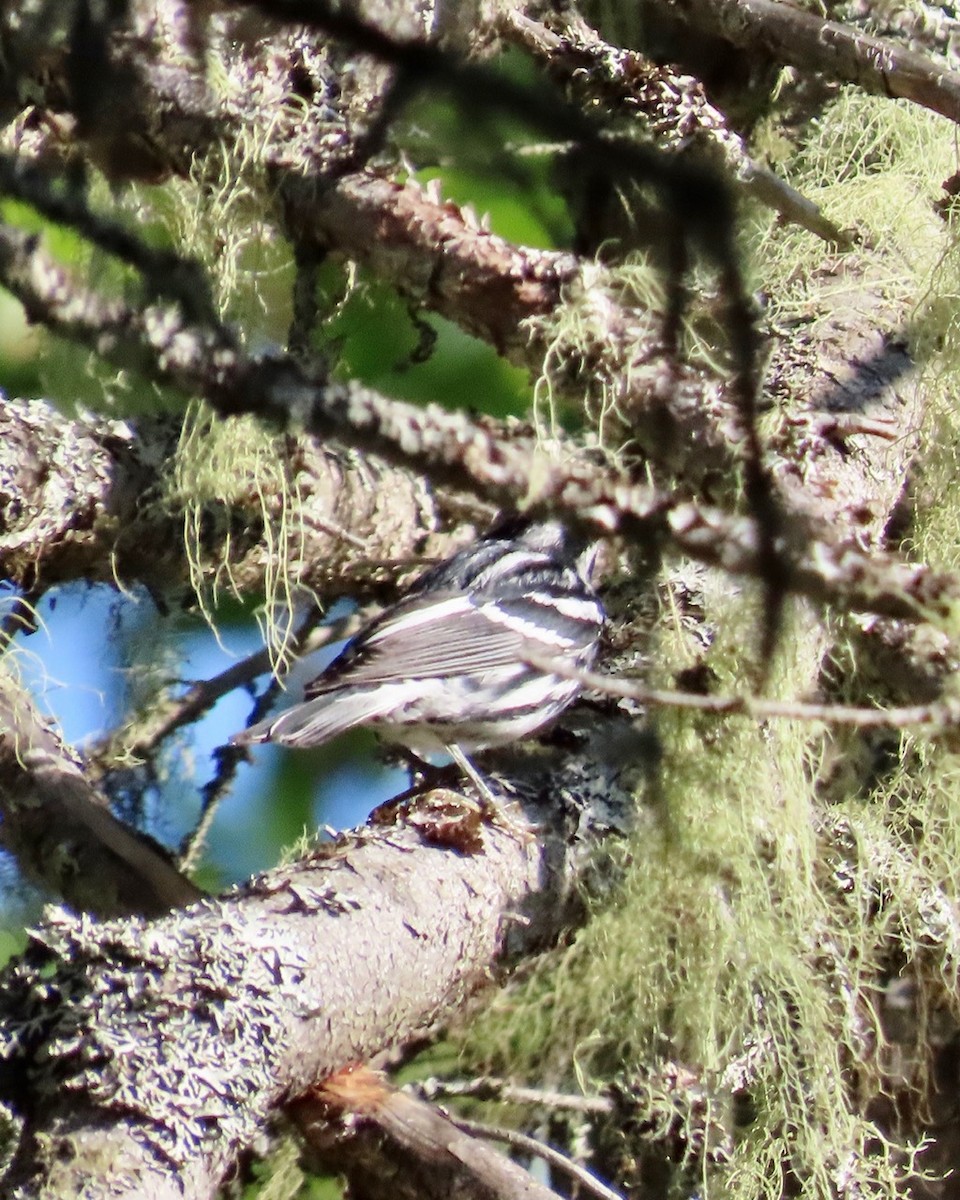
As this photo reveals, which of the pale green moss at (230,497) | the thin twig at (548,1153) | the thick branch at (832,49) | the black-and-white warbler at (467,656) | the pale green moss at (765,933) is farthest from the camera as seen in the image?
the black-and-white warbler at (467,656)

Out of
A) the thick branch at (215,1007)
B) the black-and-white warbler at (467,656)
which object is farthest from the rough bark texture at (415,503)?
the black-and-white warbler at (467,656)

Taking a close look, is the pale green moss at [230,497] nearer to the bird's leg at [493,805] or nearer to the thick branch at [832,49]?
the bird's leg at [493,805]

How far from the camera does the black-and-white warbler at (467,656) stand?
2129 mm

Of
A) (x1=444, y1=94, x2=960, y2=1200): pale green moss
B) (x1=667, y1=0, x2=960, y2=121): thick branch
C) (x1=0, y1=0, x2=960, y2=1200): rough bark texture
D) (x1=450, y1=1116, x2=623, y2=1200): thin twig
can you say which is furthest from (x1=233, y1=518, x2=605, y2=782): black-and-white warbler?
→ (x1=667, y1=0, x2=960, y2=121): thick branch

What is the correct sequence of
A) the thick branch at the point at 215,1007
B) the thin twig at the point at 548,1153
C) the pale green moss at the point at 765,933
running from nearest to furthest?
the thick branch at the point at 215,1007, the thin twig at the point at 548,1153, the pale green moss at the point at 765,933

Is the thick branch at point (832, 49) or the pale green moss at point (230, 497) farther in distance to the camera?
the pale green moss at point (230, 497)

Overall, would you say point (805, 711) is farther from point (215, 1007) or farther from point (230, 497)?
point (230, 497)

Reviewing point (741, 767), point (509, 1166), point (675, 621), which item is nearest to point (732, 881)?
point (741, 767)

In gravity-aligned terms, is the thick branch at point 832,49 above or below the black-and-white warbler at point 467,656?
above

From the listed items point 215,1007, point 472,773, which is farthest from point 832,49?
point 215,1007

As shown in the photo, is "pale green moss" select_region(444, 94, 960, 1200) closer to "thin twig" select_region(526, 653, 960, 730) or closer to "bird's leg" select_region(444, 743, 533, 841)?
"bird's leg" select_region(444, 743, 533, 841)

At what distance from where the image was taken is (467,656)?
2.31 meters

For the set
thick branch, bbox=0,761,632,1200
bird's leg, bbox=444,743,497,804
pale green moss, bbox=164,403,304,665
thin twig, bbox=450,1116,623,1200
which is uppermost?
pale green moss, bbox=164,403,304,665

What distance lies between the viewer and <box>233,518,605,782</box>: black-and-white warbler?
2.13 meters
